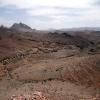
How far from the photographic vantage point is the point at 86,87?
13336mm

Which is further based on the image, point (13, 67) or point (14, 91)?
point (13, 67)

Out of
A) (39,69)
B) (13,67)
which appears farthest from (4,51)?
(39,69)

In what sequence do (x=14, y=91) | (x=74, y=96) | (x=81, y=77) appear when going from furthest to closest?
(x=81, y=77) → (x=14, y=91) → (x=74, y=96)

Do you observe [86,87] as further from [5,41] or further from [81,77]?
[5,41]

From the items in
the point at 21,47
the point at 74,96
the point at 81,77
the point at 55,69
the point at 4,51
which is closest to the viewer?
the point at 74,96

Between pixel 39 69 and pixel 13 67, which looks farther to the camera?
pixel 13 67

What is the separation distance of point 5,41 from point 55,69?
46.6 ft

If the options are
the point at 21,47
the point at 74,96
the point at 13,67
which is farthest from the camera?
the point at 21,47

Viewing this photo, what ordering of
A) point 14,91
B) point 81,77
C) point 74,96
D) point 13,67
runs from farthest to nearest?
point 13,67 < point 81,77 < point 14,91 < point 74,96

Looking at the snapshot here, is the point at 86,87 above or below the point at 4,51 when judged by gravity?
below

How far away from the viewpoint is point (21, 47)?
2895cm

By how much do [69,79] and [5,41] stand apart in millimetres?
16330

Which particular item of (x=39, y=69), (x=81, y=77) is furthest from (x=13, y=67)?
(x=81, y=77)

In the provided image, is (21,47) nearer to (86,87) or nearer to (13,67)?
(13,67)
